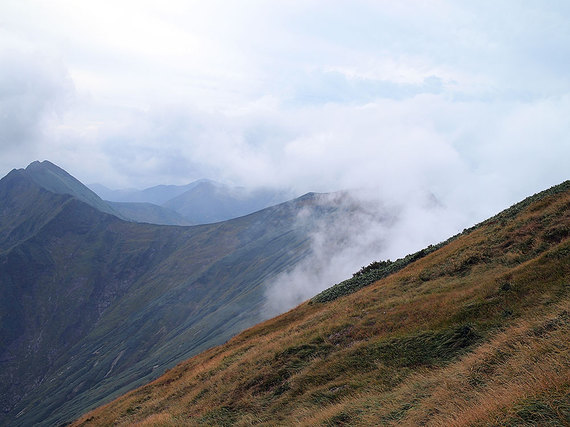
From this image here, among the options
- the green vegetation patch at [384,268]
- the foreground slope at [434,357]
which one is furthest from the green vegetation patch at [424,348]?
the green vegetation patch at [384,268]

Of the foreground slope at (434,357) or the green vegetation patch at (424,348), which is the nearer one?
the foreground slope at (434,357)

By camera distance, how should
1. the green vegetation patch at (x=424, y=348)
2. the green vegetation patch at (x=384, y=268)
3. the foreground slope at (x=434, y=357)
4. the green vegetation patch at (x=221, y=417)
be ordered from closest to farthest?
the foreground slope at (x=434, y=357), the green vegetation patch at (x=424, y=348), the green vegetation patch at (x=221, y=417), the green vegetation patch at (x=384, y=268)

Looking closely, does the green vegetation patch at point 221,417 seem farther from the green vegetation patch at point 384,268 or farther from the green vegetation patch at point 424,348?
the green vegetation patch at point 384,268

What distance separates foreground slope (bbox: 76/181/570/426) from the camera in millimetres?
9219

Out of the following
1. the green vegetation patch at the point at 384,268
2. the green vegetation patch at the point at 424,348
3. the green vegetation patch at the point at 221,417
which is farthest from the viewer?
the green vegetation patch at the point at 384,268

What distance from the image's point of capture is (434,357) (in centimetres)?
1429

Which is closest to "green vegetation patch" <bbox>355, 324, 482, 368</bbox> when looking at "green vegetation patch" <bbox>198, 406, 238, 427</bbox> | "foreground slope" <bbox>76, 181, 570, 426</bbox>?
"foreground slope" <bbox>76, 181, 570, 426</bbox>

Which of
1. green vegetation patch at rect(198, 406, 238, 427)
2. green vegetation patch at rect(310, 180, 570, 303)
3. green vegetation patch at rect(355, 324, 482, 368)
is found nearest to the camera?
green vegetation patch at rect(355, 324, 482, 368)

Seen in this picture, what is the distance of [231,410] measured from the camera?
1816 cm

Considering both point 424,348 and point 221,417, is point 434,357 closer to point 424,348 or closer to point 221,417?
point 424,348

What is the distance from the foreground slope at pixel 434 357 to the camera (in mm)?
9219

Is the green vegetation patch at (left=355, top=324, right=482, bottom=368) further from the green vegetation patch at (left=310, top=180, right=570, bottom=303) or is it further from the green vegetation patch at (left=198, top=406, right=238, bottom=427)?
the green vegetation patch at (left=310, top=180, right=570, bottom=303)

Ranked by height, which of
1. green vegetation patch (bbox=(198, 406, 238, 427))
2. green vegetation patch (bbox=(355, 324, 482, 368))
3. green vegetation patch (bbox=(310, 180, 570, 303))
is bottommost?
green vegetation patch (bbox=(355, 324, 482, 368))

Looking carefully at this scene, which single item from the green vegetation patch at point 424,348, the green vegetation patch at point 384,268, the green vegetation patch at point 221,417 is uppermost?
the green vegetation patch at point 384,268
